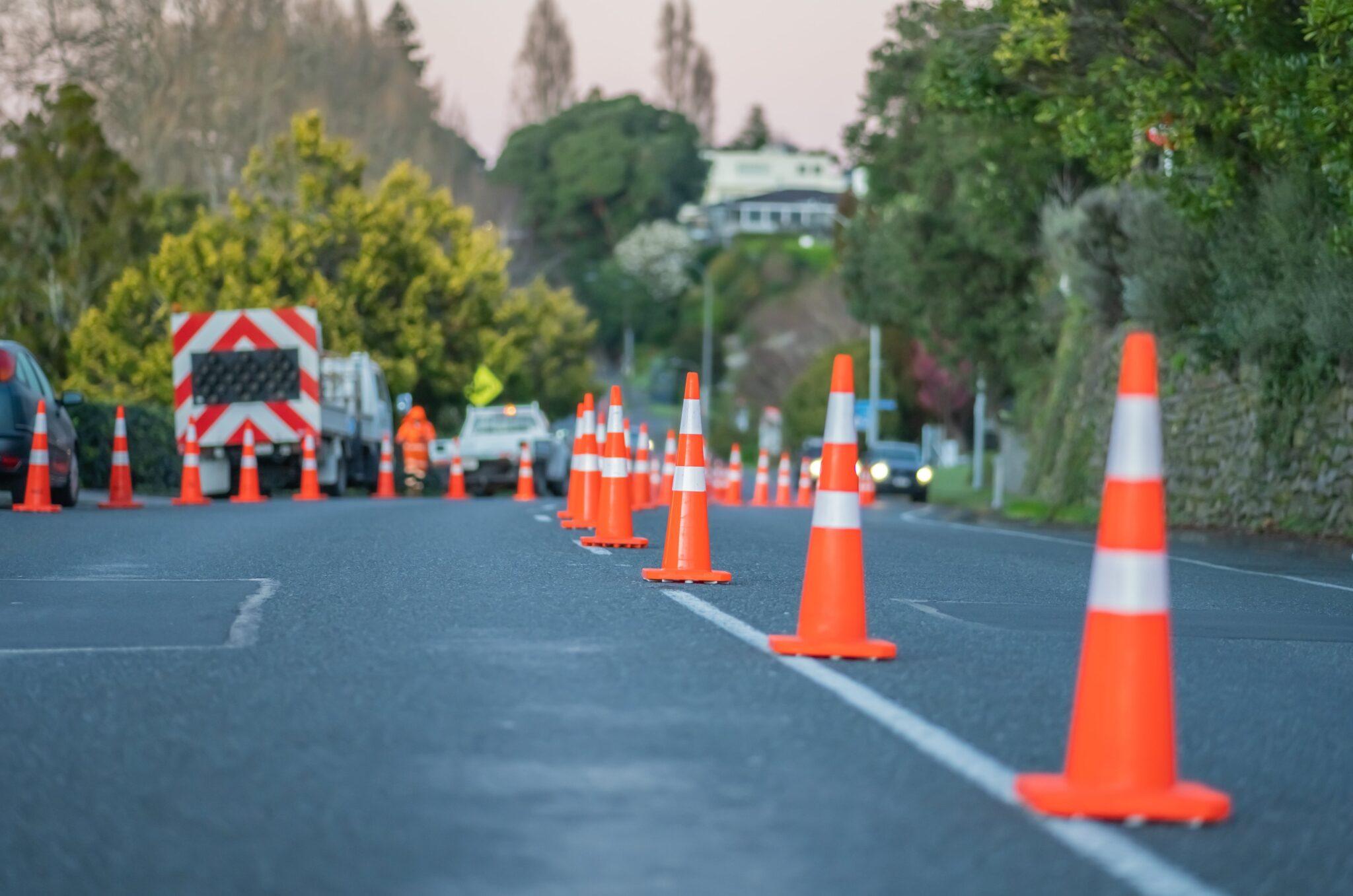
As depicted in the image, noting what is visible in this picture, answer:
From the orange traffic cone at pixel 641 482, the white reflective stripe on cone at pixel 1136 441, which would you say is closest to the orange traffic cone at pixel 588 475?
the orange traffic cone at pixel 641 482

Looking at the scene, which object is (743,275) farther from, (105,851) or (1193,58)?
(105,851)

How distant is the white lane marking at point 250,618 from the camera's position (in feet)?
26.6

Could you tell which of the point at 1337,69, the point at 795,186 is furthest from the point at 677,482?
the point at 795,186

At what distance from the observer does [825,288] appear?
8781 centimetres

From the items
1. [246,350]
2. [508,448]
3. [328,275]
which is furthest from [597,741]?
[328,275]

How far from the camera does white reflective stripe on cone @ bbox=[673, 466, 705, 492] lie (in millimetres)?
10773

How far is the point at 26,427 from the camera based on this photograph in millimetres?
19609

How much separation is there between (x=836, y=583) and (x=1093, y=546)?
11095mm

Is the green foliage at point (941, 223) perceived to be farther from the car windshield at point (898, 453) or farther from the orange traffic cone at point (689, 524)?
the orange traffic cone at point (689, 524)

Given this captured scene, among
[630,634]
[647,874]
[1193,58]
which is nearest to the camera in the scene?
[647,874]

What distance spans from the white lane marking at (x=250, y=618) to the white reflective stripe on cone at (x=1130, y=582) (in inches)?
147

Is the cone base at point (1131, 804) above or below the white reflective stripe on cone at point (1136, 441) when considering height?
below

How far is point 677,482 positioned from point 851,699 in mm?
4403

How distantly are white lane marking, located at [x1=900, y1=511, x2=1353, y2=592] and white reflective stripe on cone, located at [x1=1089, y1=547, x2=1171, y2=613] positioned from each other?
27.5ft
